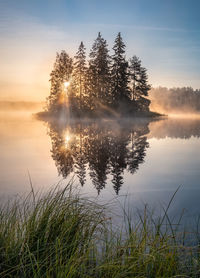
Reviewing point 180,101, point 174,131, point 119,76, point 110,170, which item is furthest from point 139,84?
point 180,101

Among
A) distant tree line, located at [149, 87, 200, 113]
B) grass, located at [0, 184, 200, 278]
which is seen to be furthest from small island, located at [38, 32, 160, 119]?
distant tree line, located at [149, 87, 200, 113]

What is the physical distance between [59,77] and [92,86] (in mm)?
5981

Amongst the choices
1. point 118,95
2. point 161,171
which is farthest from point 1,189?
point 118,95

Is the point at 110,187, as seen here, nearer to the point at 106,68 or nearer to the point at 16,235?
the point at 16,235

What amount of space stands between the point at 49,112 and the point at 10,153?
106 feet

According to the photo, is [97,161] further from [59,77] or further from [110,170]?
[59,77]

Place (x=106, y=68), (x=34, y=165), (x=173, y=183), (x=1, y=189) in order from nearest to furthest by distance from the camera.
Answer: (x=1, y=189)
(x=173, y=183)
(x=34, y=165)
(x=106, y=68)

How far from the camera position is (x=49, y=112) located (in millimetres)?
42375

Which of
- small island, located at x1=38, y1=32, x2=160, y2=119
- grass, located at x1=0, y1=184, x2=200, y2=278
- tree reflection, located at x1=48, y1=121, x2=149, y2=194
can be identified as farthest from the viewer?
small island, located at x1=38, y1=32, x2=160, y2=119

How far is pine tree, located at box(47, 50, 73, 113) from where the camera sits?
136 feet

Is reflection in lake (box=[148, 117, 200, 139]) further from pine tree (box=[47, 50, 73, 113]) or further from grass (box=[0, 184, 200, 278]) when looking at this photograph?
pine tree (box=[47, 50, 73, 113])

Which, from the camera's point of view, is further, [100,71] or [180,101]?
[180,101]

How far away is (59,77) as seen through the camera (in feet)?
137

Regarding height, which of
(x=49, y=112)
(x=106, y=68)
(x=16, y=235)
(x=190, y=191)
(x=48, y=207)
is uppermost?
(x=106, y=68)
